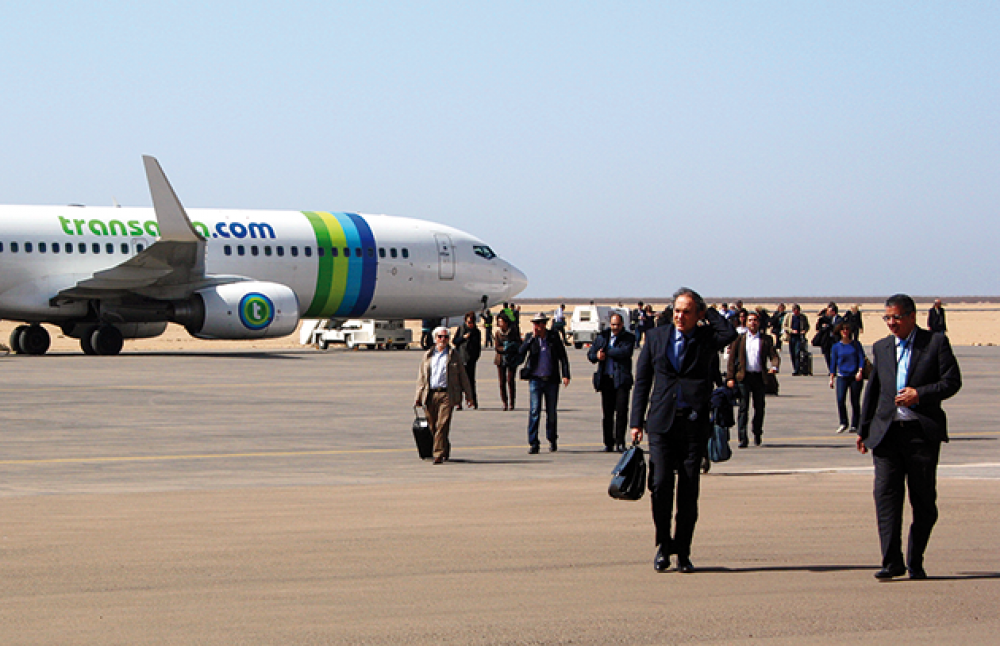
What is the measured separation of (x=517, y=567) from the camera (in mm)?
8008

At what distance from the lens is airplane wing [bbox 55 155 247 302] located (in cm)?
3425

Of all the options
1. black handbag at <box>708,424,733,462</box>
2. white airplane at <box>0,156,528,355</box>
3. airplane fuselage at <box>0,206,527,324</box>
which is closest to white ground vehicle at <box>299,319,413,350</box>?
airplane fuselage at <box>0,206,527,324</box>

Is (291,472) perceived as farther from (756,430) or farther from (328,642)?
(328,642)

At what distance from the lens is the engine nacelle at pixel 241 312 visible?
3609 centimetres

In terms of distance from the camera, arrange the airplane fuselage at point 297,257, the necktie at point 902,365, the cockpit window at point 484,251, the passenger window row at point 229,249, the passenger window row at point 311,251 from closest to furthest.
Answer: the necktie at point 902,365
the passenger window row at point 229,249
the airplane fuselage at point 297,257
the passenger window row at point 311,251
the cockpit window at point 484,251

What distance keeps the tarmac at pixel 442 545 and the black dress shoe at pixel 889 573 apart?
0.08 metres

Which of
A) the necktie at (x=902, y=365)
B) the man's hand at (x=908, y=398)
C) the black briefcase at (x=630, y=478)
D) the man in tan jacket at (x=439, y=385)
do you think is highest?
the necktie at (x=902, y=365)

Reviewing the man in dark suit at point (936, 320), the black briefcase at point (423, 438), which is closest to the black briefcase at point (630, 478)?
the black briefcase at point (423, 438)

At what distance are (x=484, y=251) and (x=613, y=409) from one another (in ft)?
89.4

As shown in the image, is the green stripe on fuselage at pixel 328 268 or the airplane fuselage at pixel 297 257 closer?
the airplane fuselage at pixel 297 257

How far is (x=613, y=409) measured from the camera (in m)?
16.1

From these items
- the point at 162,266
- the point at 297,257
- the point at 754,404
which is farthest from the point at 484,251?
the point at 754,404

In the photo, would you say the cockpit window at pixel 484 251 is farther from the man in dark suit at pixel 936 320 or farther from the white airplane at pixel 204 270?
the man in dark suit at pixel 936 320

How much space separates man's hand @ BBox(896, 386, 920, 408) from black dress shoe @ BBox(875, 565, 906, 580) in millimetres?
918
